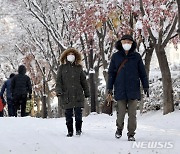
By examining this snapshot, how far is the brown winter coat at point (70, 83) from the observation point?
25.8 ft

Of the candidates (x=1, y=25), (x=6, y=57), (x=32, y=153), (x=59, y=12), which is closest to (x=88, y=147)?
(x=32, y=153)

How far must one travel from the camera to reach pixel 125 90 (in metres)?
7.35

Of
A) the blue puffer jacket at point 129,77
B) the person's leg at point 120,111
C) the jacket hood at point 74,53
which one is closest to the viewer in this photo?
the blue puffer jacket at point 129,77

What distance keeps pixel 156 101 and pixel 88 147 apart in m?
8.52

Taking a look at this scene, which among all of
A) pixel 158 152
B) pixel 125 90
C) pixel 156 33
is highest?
pixel 156 33

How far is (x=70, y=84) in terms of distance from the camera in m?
7.91

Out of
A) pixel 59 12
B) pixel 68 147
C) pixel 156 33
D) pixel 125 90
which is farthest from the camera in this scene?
pixel 59 12

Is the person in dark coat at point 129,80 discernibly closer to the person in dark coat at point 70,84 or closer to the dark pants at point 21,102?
the person in dark coat at point 70,84

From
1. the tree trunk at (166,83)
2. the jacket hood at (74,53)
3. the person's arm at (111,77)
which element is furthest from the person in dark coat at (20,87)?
the person's arm at (111,77)

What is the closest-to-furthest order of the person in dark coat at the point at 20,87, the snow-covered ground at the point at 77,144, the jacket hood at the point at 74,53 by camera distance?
the snow-covered ground at the point at 77,144, the jacket hood at the point at 74,53, the person in dark coat at the point at 20,87

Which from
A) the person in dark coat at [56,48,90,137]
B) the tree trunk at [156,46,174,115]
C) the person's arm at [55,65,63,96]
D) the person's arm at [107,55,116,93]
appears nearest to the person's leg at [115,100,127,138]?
the person's arm at [107,55,116,93]

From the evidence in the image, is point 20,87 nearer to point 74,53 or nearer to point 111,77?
point 74,53

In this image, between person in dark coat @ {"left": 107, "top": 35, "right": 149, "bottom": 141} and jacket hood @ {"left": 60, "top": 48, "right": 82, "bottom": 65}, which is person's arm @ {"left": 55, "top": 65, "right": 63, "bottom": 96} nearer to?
jacket hood @ {"left": 60, "top": 48, "right": 82, "bottom": 65}

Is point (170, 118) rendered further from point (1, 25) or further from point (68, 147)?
point (1, 25)
